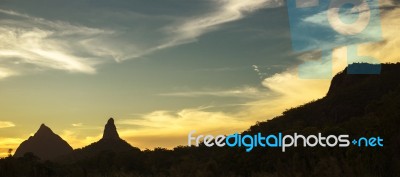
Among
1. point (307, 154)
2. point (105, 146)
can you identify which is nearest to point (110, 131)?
point (105, 146)

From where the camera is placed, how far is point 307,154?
45.1 meters

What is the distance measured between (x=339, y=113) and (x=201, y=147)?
27370mm

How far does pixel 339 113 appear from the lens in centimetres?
8325

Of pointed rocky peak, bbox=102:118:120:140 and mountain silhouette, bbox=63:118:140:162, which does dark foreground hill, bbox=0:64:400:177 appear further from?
pointed rocky peak, bbox=102:118:120:140

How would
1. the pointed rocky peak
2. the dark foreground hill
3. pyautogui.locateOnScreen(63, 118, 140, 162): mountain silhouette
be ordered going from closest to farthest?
1. the dark foreground hill
2. pyautogui.locateOnScreen(63, 118, 140, 162): mountain silhouette
3. the pointed rocky peak

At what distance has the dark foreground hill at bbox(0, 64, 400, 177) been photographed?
23044 mm

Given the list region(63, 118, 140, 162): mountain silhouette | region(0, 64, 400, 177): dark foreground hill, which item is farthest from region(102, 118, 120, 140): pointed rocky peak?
region(0, 64, 400, 177): dark foreground hill

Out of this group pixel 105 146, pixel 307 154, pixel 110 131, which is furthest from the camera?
pixel 110 131

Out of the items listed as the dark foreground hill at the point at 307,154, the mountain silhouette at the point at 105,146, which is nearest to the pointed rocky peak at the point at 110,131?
the mountain silhouette at the point at 105,146

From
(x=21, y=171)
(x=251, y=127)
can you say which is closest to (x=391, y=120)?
(x=21, y=171)

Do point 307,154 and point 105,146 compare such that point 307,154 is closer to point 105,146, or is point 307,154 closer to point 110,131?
point 105,146

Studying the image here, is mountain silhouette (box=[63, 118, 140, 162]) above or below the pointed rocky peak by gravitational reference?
below

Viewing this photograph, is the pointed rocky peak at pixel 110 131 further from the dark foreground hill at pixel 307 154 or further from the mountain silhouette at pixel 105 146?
the dark foreground hill at pixel 307 154

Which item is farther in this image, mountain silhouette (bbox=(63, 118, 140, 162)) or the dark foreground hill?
mountain silhouette (bbox=(63, 118, 140, 162))
